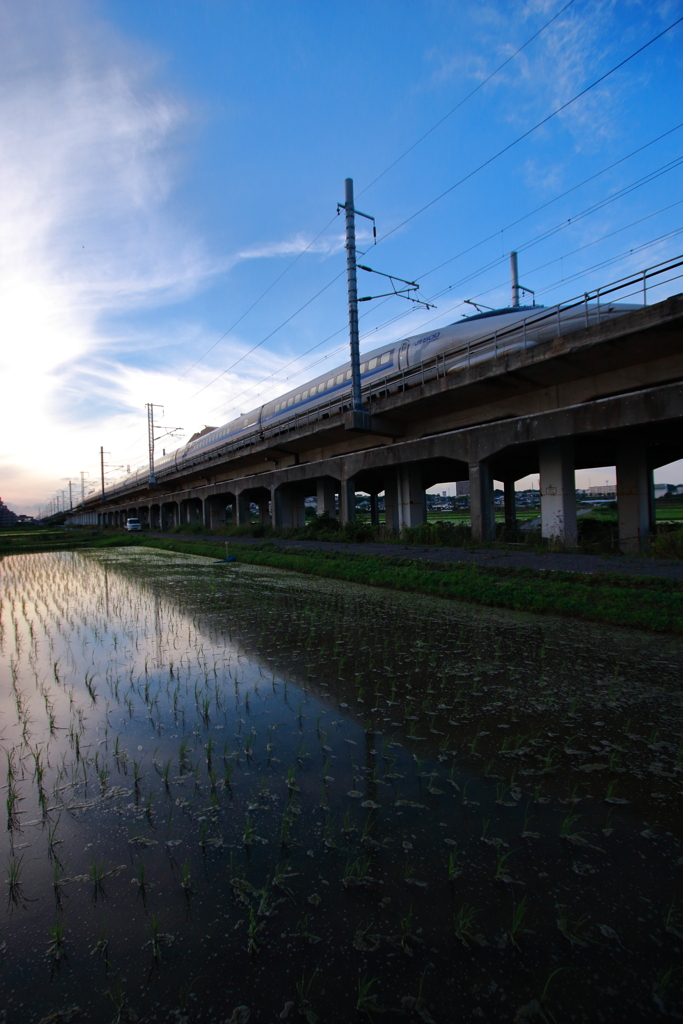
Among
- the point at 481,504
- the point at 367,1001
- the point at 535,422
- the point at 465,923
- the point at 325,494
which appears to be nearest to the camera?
the point at 367,1001

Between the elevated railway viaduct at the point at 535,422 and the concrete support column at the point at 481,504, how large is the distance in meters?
0.04

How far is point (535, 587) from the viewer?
847cm

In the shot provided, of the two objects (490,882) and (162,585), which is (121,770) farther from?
(162,585)

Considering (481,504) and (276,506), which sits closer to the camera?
(481,504)

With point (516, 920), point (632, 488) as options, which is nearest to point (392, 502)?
point (632, 488)

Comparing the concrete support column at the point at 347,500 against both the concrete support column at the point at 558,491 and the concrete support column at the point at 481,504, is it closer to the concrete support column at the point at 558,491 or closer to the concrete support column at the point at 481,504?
the concrete support column at the point at 481,504

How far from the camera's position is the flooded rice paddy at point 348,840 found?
1.82 m

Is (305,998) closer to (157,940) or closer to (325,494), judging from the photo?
(157,940)

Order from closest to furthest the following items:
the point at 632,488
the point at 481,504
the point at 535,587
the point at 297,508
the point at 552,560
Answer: the point at 535,587, the point at 552,560, the point at 481,504, the point at 632,488, the point at 297,508

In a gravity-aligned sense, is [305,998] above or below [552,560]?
below

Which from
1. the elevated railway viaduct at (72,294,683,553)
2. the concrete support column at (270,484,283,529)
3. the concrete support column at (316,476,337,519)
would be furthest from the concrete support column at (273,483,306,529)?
the concrete support column at (316,476,337,519)

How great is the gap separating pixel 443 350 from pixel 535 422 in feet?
27.5

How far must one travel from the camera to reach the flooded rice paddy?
1.82 meters

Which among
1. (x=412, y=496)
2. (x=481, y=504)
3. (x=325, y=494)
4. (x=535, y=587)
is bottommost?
(x=535, y=587)
